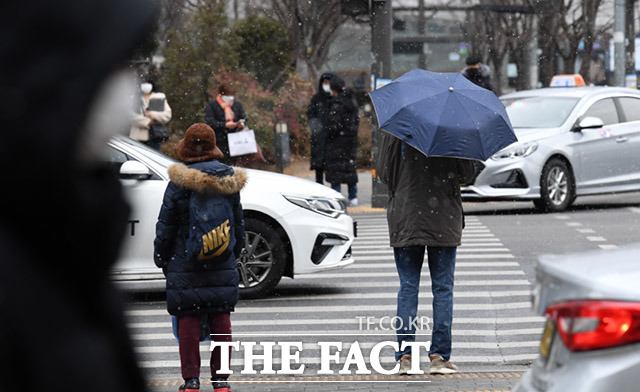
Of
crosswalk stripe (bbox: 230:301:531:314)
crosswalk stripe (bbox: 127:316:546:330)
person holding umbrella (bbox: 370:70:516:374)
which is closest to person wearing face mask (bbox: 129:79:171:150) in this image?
crosswalk stripe (bbox: 230:301:531:314)

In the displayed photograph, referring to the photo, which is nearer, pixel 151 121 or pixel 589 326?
pixel 589 326

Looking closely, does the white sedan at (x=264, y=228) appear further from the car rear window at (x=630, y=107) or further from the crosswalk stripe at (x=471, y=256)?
the car rear window at (x=630, y=107)

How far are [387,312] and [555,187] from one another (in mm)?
7477

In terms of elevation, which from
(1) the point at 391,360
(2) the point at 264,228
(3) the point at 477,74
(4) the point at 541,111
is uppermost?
(3) the point at 477,74

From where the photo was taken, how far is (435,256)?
696cm

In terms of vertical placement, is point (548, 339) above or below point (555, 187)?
above

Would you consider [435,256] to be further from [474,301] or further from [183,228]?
[474,301]

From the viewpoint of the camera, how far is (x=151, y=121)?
1664cm

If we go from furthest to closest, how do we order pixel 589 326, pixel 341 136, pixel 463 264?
pixel 341 136
pixel 463 264
pixel 589 326

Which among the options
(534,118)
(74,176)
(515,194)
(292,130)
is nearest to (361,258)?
(515,194)

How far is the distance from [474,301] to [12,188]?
8262 millimetres

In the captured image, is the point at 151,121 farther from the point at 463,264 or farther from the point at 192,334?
the point at 192,334

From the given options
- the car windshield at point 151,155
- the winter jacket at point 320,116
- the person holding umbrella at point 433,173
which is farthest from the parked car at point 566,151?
the person holding umbrella at point 433,173
